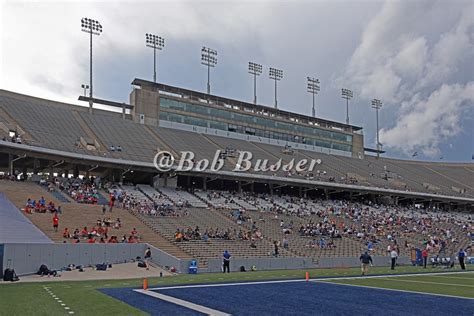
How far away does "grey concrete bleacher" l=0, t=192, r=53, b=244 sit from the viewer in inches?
850

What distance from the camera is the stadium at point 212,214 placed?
14547 mm

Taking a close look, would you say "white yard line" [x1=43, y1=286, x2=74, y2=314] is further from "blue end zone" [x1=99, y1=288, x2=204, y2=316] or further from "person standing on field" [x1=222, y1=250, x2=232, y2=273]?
"person standing on field" [x1=222, y1=250, x2=232, y2=273]

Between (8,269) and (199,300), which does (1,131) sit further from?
(199,300)

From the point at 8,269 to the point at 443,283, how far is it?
52.1ft

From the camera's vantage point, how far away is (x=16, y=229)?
74.8 ft

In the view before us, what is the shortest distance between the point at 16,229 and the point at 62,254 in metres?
2.41

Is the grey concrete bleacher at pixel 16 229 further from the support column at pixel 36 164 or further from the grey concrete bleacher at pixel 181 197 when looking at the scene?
the grey concrete bleacher at pixel 181 197

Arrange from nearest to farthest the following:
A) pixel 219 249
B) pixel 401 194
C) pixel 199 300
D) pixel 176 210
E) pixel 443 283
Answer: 1. pixel 199 300
2. pixel 443 283
3. pixel 219 249
4. pixel 176 210
5. pixel 401 194

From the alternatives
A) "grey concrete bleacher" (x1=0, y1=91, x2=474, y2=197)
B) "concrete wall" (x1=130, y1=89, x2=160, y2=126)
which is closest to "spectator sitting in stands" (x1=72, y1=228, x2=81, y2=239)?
"grey concrete bleacher" (x1=0, y1=91, x2=474, y2=197)

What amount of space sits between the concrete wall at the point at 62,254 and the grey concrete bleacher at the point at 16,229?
75 cm

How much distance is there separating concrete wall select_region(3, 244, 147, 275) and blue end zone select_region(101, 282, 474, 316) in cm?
690

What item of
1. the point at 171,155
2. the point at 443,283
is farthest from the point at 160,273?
the point at 171,155

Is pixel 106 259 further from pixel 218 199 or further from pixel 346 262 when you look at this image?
pixel 218 199

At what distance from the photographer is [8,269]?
62.0ft
